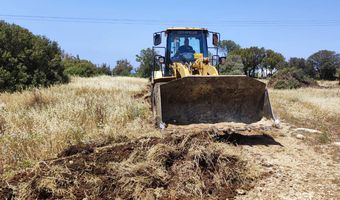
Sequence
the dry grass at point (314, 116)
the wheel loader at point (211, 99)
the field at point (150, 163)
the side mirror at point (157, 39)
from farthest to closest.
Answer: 1. the side mirror at point (157, 39)
2. the dry grass at point (314, 116)
3. the wheel loader at point (211, 99)
4. the field at point (150, 163)

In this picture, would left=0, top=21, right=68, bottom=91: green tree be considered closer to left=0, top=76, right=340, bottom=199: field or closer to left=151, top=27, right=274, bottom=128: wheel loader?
left=0, top=76, right=340, bottom=199: field

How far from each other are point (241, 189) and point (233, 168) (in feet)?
1.16

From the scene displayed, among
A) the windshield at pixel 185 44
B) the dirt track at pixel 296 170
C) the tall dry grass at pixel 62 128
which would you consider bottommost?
the dirt track at pixel 296 170

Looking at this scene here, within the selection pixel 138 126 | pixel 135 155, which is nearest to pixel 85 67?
pixel 138 126

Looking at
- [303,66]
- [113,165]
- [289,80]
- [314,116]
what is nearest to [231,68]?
[289,80]

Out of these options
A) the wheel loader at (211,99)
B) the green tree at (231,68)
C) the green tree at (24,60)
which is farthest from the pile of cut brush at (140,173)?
the green tree at (231,68)

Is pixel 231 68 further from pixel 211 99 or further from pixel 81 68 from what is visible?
pixel 211 99

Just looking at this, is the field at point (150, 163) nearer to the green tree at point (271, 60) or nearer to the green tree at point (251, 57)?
the green tree at point (251, 57)

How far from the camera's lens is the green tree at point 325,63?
3853 centimetres

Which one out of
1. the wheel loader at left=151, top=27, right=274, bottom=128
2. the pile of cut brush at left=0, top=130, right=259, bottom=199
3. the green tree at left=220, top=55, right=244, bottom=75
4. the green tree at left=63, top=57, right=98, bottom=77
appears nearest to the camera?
the pile of cut brush at left=0, top=130, right=259, bottom=199

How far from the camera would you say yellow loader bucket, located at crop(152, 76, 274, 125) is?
21.6 feet

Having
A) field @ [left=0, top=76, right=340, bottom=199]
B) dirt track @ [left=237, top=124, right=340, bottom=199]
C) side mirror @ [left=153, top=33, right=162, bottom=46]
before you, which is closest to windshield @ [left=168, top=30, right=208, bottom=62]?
side mirror @ [left=153, top=33, right=162, bottom=46]

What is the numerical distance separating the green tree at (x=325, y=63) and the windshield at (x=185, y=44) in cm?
3428

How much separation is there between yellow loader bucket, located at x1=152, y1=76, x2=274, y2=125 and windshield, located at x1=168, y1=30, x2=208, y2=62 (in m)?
2.24
